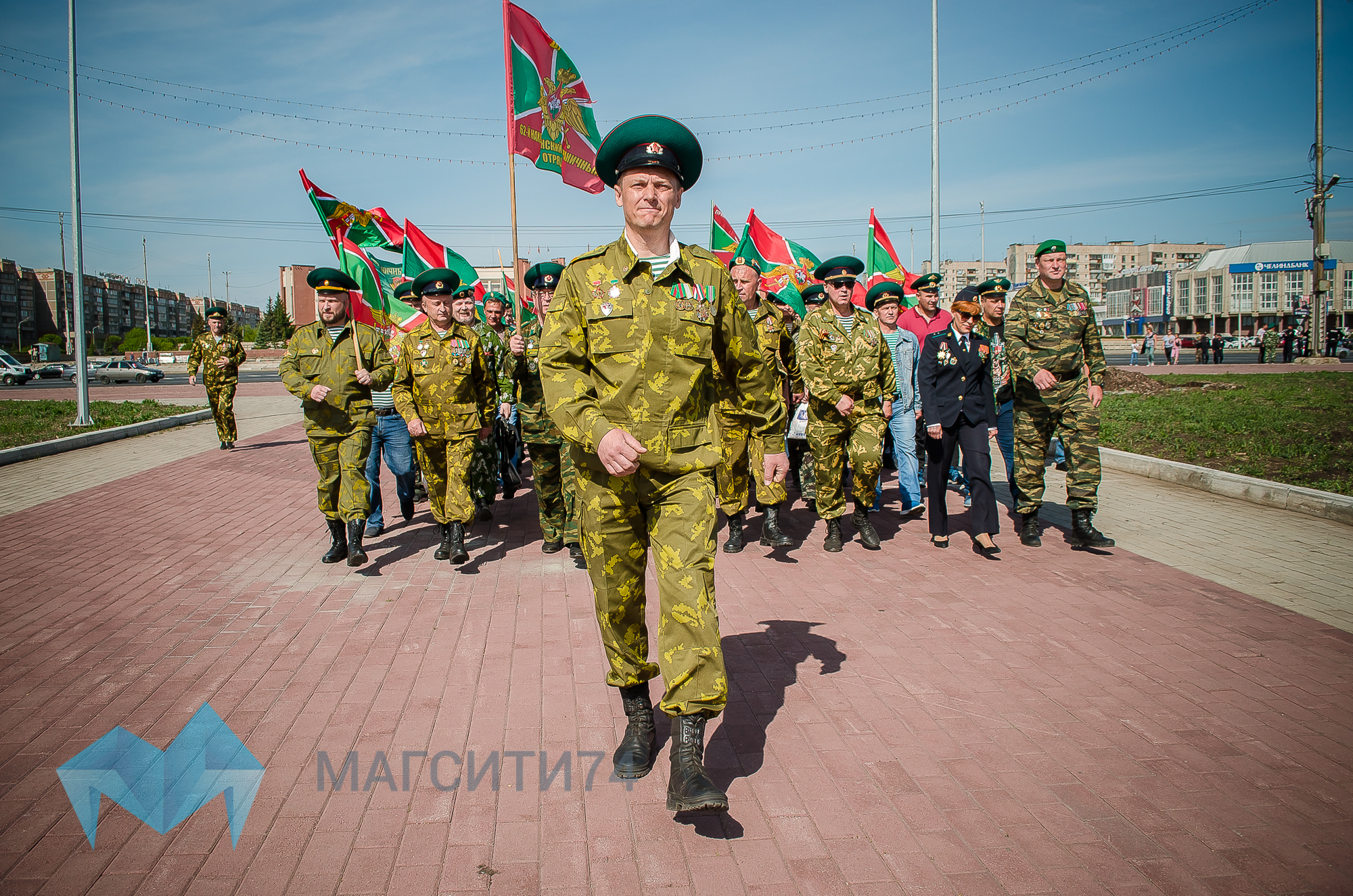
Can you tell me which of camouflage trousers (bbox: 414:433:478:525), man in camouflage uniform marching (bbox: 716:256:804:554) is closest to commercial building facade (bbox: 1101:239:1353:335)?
man in camouflage uniform marching (bbox: 716:256:804:554)

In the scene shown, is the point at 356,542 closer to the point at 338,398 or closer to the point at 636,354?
the point at 338,398

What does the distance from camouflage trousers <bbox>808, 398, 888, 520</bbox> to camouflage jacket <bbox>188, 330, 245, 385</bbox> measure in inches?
397

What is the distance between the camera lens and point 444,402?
6.21 meters

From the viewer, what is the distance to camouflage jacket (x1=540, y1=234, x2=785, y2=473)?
9.60ft

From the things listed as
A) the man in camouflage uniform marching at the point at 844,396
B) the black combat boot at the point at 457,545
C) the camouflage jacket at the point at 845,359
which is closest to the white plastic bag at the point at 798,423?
the man in camouflage uniform marching at the point at 844,396

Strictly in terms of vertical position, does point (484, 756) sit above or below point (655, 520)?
below

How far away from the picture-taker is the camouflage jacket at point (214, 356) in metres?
12.5

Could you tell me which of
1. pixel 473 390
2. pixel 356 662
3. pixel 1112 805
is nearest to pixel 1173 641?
pixel 1112 805

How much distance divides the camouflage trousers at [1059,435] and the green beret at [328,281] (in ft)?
18.6

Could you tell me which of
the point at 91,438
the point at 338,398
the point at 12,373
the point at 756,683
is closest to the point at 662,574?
the point at 756,683

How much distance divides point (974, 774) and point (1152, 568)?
362cm

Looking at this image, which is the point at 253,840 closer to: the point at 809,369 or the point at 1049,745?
the point at 1049,745

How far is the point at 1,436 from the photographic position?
13.2 meters

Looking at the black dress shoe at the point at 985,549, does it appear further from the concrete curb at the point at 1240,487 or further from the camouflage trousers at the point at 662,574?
the camouflage trousers at the point at 662,574
